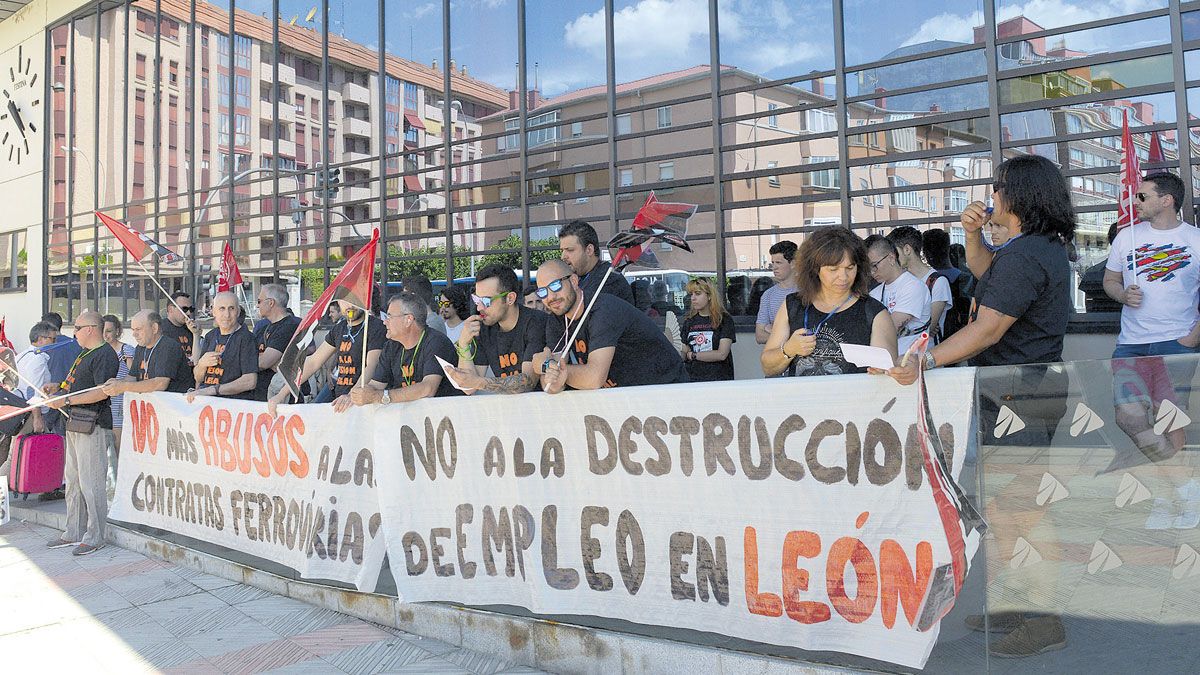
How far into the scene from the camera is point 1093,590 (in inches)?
119

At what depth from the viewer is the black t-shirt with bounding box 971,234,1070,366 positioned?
350cm

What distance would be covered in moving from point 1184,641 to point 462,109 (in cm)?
824

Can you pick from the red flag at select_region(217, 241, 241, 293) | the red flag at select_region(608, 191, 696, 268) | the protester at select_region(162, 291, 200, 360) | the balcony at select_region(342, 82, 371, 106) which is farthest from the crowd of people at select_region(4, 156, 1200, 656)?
the balcony at select_region(342, 82, 371, 106)

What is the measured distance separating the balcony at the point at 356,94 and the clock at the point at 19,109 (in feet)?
27.9

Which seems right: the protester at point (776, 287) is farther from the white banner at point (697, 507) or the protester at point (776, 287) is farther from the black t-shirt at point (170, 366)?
the black t-shirt at point (170, 366)

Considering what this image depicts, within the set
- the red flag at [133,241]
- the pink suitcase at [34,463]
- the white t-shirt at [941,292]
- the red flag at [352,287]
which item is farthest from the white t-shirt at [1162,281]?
the pink suitcase at [34,463]

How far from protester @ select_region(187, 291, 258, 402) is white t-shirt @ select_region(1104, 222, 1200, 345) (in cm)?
575

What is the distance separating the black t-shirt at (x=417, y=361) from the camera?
5504 mm

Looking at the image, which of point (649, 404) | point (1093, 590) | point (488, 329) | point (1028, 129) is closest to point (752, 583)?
point (649, 404)

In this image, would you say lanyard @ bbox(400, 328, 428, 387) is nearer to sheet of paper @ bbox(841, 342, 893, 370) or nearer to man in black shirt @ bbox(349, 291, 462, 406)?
man in black shirt @ bbox(349, 291, 462, 406)

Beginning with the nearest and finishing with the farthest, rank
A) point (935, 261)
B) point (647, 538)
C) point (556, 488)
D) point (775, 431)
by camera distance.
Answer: point (775, 431) → point (647, 538) → point (556, 488) → point (935, 261)

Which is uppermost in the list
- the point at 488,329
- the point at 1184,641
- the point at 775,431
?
the point at 488,329

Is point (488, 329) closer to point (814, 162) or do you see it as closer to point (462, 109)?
point (814, 162)

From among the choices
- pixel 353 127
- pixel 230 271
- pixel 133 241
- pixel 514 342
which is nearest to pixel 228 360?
pixel 133 241
